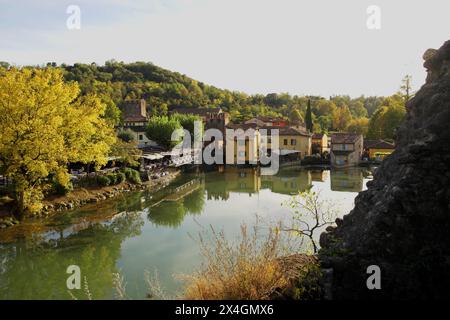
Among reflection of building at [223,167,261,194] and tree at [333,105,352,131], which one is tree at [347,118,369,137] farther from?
reflection of building at [223,167,261,194]

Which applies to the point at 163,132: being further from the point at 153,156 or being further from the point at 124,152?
the point at 124,152

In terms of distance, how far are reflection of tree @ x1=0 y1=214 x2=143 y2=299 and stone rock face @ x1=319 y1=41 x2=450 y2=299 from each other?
6601 mm

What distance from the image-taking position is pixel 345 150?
42312 millimetres

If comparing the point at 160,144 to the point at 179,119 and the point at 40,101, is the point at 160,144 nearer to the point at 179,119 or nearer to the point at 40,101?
the point at 179,119

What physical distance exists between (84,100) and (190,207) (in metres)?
9.05

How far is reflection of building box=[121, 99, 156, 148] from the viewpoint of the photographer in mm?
46844

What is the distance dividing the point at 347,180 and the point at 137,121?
31.3 metres

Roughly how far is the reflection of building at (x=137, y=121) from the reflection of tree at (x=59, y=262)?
25.6m

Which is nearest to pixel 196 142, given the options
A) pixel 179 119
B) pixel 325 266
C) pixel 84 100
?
pixel 179 119

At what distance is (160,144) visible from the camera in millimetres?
41562

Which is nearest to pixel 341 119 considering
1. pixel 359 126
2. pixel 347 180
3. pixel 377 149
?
pixel 359 126

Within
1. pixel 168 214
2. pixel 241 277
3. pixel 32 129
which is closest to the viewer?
pixel 241 277

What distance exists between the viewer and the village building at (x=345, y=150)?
138 feet

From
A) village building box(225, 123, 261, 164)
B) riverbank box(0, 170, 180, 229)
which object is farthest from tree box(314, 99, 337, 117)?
riverbank box(0, 170, 180, 229)
